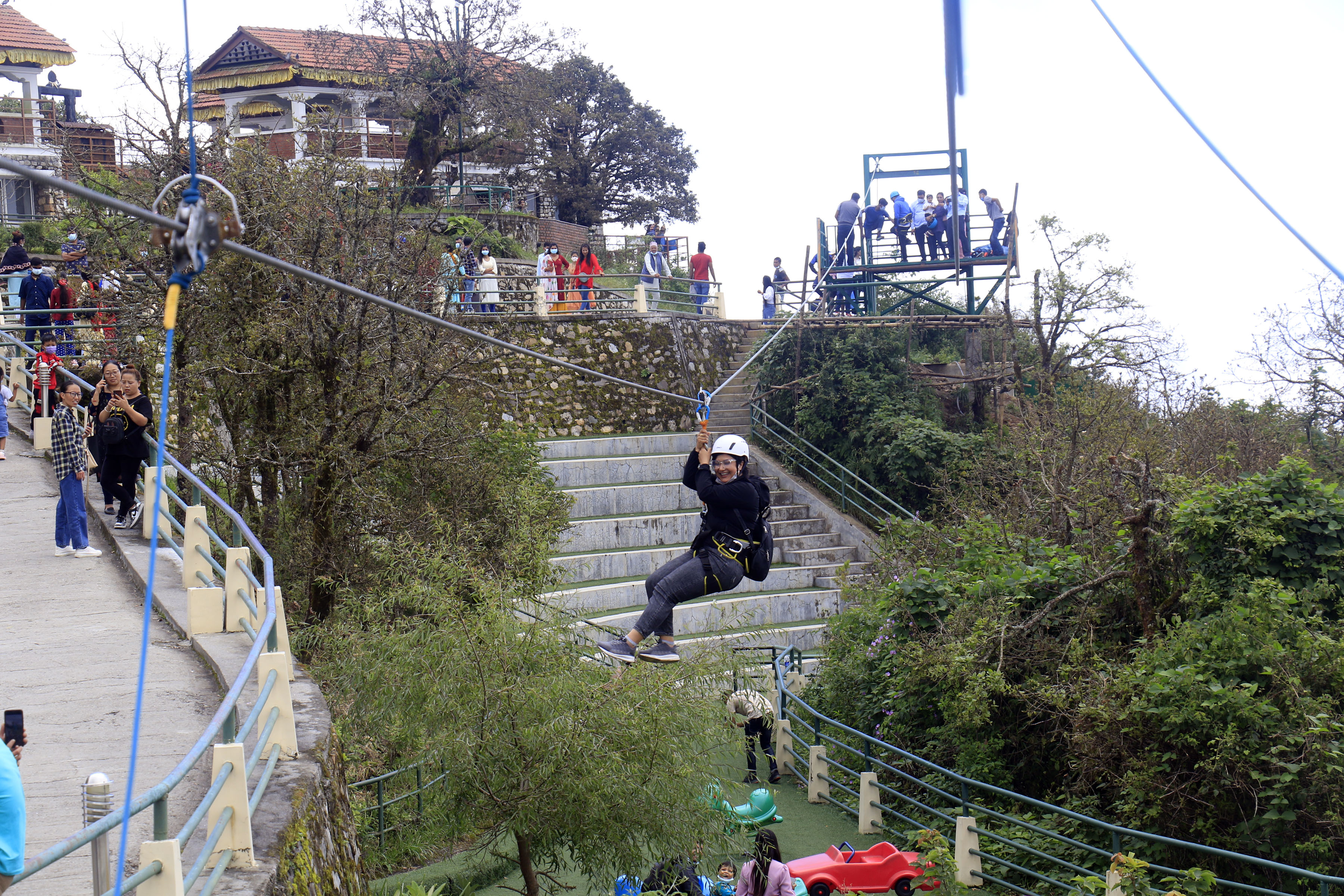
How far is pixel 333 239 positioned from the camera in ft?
41.5

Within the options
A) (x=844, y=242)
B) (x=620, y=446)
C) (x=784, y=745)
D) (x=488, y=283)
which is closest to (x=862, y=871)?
(x=784, y=745)

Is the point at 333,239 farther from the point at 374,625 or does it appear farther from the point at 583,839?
the point at 583,839

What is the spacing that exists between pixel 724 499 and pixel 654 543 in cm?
1206

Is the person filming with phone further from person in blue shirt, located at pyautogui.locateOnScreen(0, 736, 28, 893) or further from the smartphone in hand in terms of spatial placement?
the smartphone in hand

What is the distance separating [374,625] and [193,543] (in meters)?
1.68

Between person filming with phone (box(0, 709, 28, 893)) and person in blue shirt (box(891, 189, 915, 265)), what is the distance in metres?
22.2

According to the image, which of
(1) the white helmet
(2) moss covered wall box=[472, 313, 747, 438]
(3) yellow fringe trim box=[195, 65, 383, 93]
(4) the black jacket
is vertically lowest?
(4) the black jacket

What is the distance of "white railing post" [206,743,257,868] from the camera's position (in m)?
4.80

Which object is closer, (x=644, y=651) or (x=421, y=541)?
(x=644, y=651)

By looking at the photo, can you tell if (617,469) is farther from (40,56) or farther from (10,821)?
(40,56)

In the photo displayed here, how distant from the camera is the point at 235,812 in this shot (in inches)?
192

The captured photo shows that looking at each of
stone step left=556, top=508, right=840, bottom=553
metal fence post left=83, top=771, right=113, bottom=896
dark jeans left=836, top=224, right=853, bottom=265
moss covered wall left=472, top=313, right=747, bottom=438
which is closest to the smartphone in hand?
metal fence post left=83, top=771, right=113, bottom=896

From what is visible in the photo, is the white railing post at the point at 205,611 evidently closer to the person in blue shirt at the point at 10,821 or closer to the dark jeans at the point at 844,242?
the person in blue shirt at the point at 10,821

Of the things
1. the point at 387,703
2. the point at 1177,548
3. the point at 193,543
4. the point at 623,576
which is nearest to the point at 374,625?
the point at 387,703
